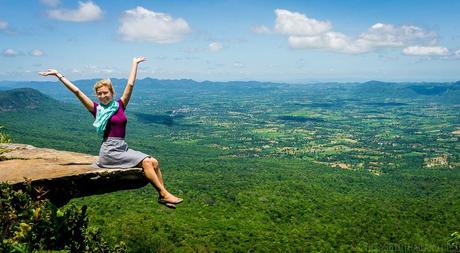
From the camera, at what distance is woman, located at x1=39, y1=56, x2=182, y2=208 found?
1178 cm

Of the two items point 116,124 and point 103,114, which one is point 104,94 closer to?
point 103,114

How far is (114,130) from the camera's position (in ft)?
39.6

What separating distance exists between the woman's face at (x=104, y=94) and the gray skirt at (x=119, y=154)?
1163mm

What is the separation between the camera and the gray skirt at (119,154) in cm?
1220

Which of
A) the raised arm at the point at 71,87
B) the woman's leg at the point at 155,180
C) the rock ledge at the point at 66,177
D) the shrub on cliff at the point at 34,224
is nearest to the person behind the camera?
the shrub on cliff at the point at 34,224

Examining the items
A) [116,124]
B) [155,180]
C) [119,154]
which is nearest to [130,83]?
[116,124]

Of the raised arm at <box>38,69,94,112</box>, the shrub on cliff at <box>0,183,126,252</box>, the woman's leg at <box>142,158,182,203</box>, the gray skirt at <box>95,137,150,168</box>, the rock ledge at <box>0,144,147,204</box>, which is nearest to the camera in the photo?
the shrub on cliff at <box>0,183,126,252</box>

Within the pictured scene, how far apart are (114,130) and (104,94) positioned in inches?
42.8

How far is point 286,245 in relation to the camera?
51.6 meters

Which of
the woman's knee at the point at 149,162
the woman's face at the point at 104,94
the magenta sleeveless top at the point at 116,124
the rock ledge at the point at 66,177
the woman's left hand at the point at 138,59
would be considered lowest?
the rock ledge at the point at 66,177

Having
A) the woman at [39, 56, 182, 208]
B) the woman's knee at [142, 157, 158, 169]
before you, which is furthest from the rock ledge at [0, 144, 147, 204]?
the woman's knee at [142, 157, 158, 169]

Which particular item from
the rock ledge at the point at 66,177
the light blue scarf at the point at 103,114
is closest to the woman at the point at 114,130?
the light blue scarf at the point at 103,114

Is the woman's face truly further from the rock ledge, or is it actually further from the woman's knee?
the rock ledge

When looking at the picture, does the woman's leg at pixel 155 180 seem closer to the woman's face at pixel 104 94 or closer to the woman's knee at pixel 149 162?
the woman's knee at pixel 149 162
